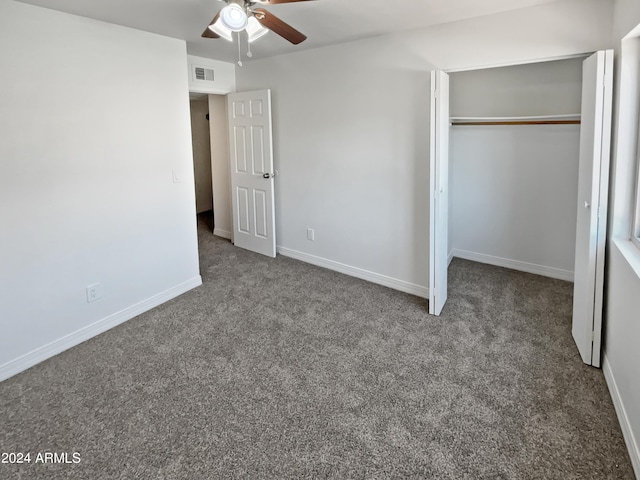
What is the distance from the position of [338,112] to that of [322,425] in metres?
2.97

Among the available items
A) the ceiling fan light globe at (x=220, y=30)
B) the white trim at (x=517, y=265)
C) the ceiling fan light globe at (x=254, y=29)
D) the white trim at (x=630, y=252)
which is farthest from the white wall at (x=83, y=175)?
the white trim at (x=630, y=252)

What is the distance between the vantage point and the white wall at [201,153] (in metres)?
7.02

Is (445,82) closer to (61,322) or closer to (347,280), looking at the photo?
(347,280)

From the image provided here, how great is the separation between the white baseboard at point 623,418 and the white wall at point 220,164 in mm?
4559

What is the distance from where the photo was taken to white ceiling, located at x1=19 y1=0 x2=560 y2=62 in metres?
2.61

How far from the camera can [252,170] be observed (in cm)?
481

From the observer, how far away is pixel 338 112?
13.0ft

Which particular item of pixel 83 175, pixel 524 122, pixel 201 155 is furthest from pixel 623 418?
pixel 201 155

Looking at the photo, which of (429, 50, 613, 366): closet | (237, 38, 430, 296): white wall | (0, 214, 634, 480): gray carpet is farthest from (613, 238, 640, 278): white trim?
(237, 38, 430, 296): white wall

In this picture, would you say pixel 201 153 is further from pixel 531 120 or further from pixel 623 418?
pixel 623 418

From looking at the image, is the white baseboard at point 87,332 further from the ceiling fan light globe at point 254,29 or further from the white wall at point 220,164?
the ceiling fan light globe at point 254,29

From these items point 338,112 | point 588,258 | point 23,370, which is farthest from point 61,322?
point 588,258

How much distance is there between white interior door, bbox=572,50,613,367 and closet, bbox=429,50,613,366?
0.07 metres

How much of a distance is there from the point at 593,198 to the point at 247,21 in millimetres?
2240
